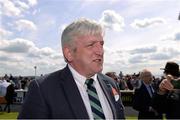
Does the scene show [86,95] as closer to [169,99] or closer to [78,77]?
[78,77]

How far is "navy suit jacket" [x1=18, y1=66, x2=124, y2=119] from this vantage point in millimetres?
3168

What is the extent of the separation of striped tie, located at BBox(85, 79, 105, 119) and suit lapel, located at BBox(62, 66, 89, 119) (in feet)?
0.31

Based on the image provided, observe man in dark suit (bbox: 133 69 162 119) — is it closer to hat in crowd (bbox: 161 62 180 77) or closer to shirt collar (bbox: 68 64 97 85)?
hat in crowd (bbox: 161 62 180 77)

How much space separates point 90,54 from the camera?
11.2ft

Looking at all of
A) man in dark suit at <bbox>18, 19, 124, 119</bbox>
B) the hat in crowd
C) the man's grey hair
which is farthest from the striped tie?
the hat in crowd

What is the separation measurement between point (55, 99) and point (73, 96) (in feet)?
0.54

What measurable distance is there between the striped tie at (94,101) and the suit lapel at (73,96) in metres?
0.09

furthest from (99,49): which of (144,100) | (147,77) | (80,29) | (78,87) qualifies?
(147,77)

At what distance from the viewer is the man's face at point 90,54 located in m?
3.41

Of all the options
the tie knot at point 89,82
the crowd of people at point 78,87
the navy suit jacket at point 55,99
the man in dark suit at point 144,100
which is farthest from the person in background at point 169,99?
the man in dark suit at point 144,100

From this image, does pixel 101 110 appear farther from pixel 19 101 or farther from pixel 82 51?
pixel 19 101

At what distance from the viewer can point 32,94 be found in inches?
127

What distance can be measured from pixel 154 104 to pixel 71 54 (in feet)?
7.30

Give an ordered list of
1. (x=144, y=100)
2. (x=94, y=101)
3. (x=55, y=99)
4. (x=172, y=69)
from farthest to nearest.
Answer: (x=144, y=100) < (x=172, y=69) < (x=94, y=101) < (x=55, y=99)
